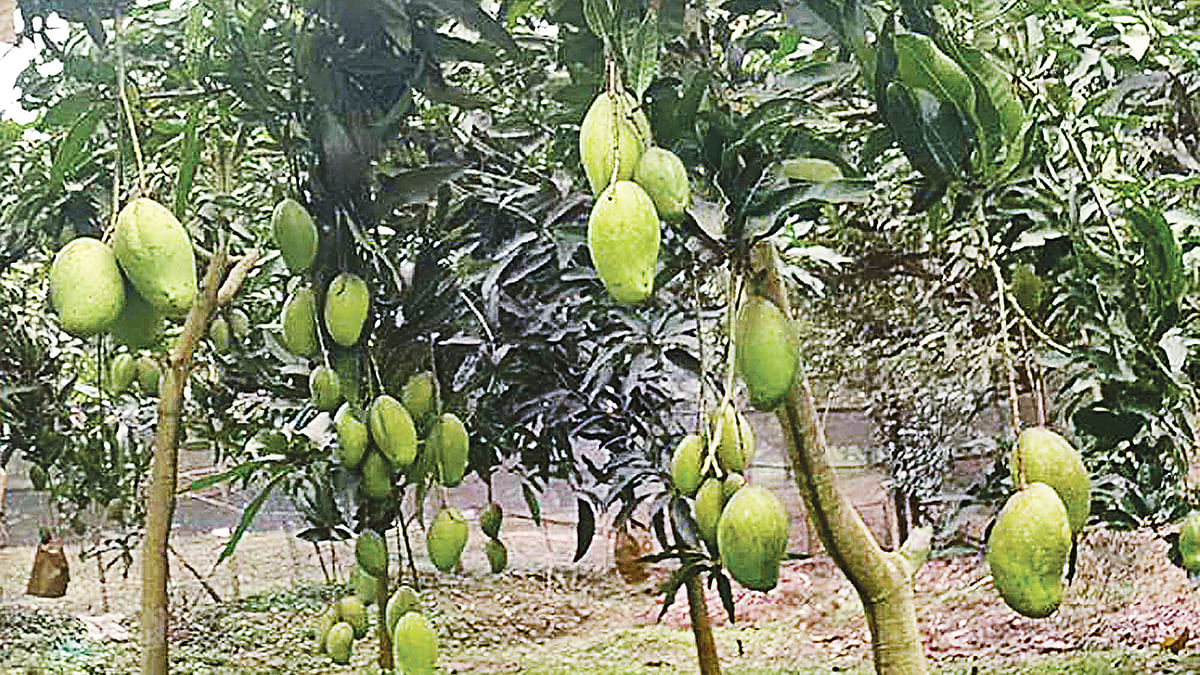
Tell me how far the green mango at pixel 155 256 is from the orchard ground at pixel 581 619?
88.9 inches

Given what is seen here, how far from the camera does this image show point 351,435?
2.88ft

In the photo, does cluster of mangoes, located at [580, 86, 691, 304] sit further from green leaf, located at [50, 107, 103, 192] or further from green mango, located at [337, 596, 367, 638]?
green mango, located at [337, 596, 367, 638]

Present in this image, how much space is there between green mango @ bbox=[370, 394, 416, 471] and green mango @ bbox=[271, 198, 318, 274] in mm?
104

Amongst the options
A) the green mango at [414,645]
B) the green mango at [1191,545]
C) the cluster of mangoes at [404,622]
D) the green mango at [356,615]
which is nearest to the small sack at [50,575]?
the green mango at [356,615]

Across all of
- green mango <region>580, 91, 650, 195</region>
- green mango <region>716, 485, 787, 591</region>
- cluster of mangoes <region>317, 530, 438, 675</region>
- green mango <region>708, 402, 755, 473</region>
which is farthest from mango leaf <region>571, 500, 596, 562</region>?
green mango <region>580, 91, 650, 195</region>

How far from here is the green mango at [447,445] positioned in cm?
95

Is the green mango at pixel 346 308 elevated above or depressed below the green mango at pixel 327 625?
above

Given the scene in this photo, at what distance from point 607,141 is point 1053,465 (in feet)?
0.82

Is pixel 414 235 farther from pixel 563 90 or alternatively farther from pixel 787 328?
pixel 787 328

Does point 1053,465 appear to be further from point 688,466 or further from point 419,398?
point 419,398

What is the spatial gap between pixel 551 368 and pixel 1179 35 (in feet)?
2.13

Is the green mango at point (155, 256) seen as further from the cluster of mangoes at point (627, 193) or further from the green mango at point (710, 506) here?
the green mango at point (710, 506)

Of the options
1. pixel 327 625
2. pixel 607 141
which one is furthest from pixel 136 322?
pixel 327 625

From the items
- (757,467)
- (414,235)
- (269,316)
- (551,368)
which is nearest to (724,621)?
(757,467)
